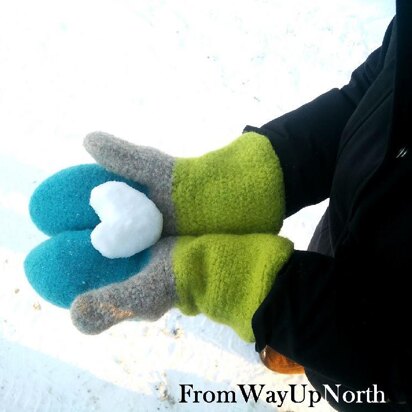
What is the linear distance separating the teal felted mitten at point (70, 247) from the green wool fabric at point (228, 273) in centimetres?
7

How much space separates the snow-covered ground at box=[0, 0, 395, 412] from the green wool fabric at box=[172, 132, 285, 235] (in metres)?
0.67

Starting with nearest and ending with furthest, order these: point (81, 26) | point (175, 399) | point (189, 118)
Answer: point (175, 399), point (189, 118), point (81, 26)

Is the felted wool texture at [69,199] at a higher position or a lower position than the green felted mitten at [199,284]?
higher

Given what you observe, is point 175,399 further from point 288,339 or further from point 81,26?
point 81,26

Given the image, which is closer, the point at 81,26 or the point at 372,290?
the point at 372,290

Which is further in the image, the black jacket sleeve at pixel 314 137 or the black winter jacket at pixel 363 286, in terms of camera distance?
the black jacket sleeve at pixel 314 137

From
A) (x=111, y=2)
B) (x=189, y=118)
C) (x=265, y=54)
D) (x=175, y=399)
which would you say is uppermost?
(x=111, y=2)

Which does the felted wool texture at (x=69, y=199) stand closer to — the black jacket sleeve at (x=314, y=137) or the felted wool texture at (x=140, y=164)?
the felted wool texture at (x=140, y=164)

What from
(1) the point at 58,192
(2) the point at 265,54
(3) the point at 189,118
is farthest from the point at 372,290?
(2) the point at 265,54

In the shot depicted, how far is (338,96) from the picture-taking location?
2.17 feet

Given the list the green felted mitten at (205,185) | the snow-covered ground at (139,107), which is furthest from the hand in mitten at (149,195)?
the snow-covered ground at (139,107)

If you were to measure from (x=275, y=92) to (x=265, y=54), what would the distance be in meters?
0.14

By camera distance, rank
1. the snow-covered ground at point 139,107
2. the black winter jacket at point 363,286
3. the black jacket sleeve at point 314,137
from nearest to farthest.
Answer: the black winter jacket at point 363,286 → the black jacket sleeve at point 314,137 → the snow-covered ground at point 139,107

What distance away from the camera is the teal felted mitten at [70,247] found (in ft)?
1.80
